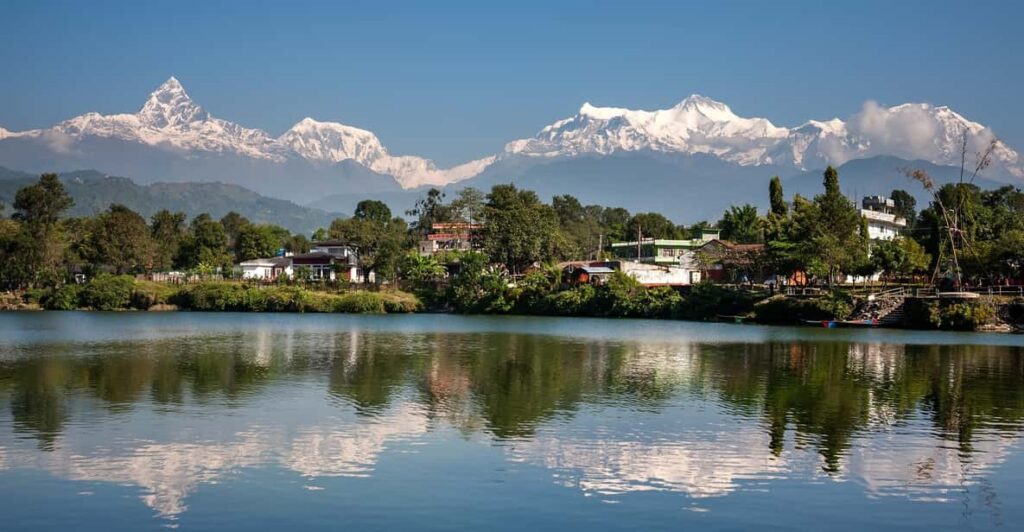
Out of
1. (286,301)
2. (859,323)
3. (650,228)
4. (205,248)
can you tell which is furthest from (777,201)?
(205,248)

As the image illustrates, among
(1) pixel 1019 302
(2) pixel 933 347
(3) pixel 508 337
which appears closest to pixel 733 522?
(2) pixel 933 347

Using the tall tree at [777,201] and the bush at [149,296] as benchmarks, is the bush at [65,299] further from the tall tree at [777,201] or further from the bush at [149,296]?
the tall tree at [777,201]

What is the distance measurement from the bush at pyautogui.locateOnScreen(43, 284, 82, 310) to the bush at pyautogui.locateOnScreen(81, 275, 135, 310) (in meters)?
0.47

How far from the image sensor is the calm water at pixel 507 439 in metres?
16.2

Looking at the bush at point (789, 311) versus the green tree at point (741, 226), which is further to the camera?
the green tree at point (741, 226)

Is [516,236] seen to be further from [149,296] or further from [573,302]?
[149,296]

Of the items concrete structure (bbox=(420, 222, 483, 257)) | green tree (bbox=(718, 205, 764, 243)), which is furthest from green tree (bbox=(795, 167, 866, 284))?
concrete structure (bbox=(420, 222, 483, 257))

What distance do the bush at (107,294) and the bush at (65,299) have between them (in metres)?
0.47

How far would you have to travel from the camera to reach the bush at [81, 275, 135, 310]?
8019cm

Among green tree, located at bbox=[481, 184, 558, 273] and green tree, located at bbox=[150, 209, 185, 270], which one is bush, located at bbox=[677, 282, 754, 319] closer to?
green tree, located at bbox=[481, 184, 558, 273]

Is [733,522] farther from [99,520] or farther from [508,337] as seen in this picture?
[508,337]

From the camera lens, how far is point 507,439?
21.9 metres

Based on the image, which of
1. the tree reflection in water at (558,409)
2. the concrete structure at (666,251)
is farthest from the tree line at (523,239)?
the tree reflection in water at (558,409)

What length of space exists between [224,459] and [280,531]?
5.11 metres
